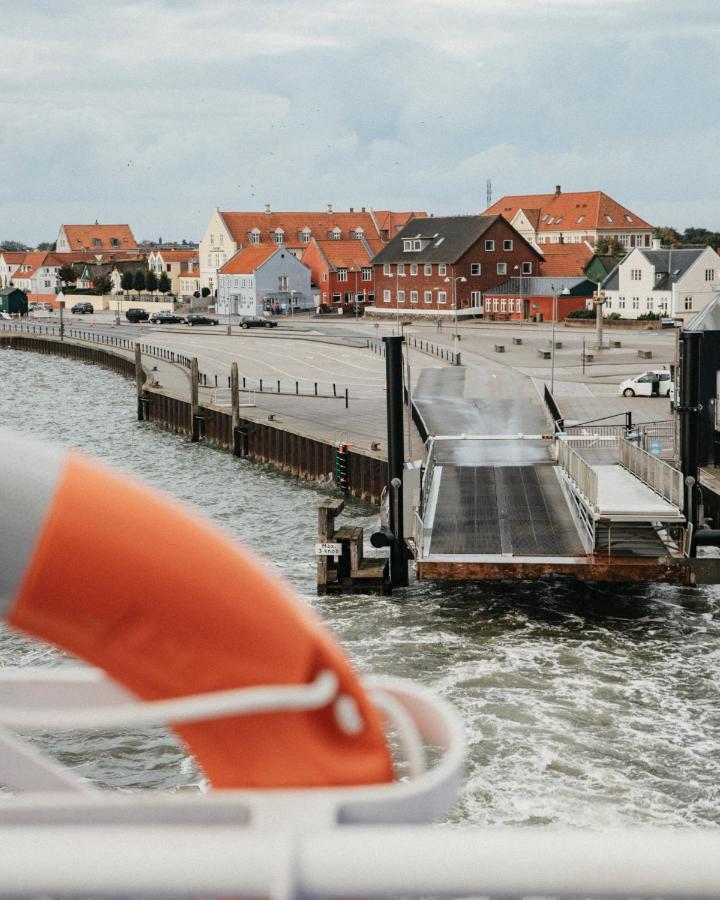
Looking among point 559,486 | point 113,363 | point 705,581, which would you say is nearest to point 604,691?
point 705,581

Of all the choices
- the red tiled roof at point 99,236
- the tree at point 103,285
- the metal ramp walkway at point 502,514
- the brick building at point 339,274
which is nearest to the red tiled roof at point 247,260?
the brick building at point 339,274

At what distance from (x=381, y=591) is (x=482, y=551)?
3225mm

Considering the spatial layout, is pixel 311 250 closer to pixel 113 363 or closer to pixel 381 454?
pixel 113 363

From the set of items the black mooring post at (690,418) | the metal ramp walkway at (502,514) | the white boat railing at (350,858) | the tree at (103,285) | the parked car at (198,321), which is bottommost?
the metal ramp walkway at (502,514)

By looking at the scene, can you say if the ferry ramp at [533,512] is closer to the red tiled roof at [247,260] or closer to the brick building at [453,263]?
the brick building at [453,263]

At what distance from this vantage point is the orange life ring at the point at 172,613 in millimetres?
2102

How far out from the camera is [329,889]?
196 cm

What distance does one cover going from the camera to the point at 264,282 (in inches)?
4695

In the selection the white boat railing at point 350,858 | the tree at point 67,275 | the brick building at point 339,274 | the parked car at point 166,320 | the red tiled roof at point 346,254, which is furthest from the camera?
the tree at point 67,275

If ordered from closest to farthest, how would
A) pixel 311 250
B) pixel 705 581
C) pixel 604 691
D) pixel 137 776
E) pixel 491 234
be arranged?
1. pixel 137 776
2. pixel 604 691
3. pixel 705 581
4. pixel 491 234
5. pixel 311 250

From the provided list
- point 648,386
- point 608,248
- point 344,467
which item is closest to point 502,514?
point 344,467

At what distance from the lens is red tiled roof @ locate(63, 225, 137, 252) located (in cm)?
19025

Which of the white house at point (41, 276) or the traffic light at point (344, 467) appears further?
the white house at point (41, 276)

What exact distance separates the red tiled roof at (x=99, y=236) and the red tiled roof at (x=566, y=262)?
96.1 m
